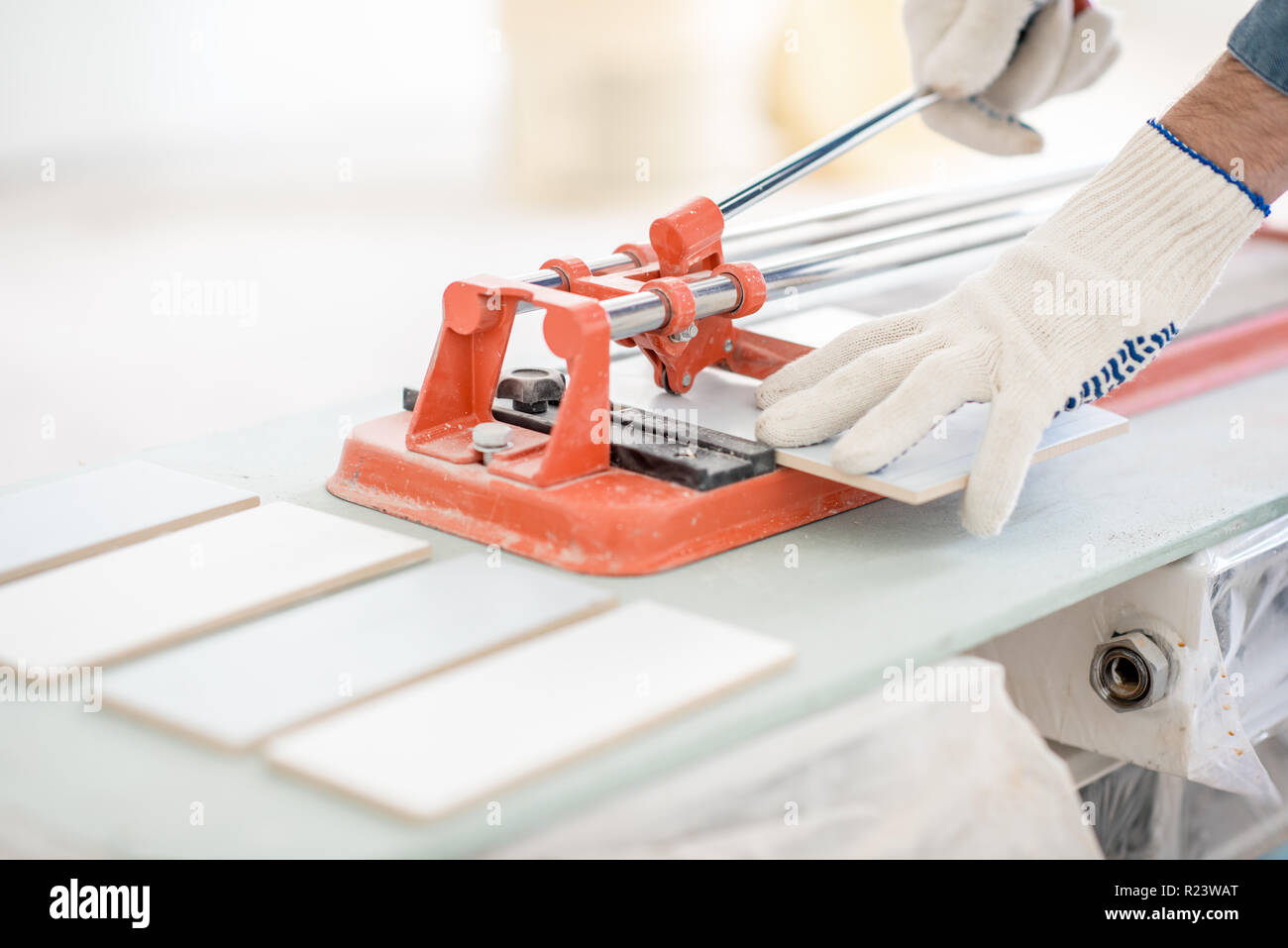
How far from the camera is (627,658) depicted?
893 mm

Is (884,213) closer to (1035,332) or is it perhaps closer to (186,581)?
(1035,332)

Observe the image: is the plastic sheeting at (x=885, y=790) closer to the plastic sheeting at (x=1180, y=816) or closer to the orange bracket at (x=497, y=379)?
the orange bracket at (x=497, y=379)

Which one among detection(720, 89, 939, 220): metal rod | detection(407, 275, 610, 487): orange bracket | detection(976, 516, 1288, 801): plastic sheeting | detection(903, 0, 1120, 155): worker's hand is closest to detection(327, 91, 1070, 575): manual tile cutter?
detection(407, 275, 610, 487): orange bracket

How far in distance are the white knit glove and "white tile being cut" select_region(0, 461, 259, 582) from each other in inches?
18.1

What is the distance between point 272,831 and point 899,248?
1189 millimetres

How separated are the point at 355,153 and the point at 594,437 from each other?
475 centimetres

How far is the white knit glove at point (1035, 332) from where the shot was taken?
3.53ft

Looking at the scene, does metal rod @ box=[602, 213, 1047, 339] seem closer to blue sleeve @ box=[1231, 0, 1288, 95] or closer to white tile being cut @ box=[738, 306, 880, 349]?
white tile being cut @ box=[738, 306, 880, 349]

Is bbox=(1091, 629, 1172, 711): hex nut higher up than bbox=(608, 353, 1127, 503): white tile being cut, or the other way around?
bbox=(608, 353, 1127, 503): white tile being cut

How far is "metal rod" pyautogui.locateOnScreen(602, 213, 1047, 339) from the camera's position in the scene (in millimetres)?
1143

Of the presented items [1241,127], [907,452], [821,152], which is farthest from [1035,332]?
[821,152]

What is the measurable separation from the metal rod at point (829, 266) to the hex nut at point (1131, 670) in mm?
425

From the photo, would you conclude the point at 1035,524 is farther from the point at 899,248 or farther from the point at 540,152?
the point at 540,152
